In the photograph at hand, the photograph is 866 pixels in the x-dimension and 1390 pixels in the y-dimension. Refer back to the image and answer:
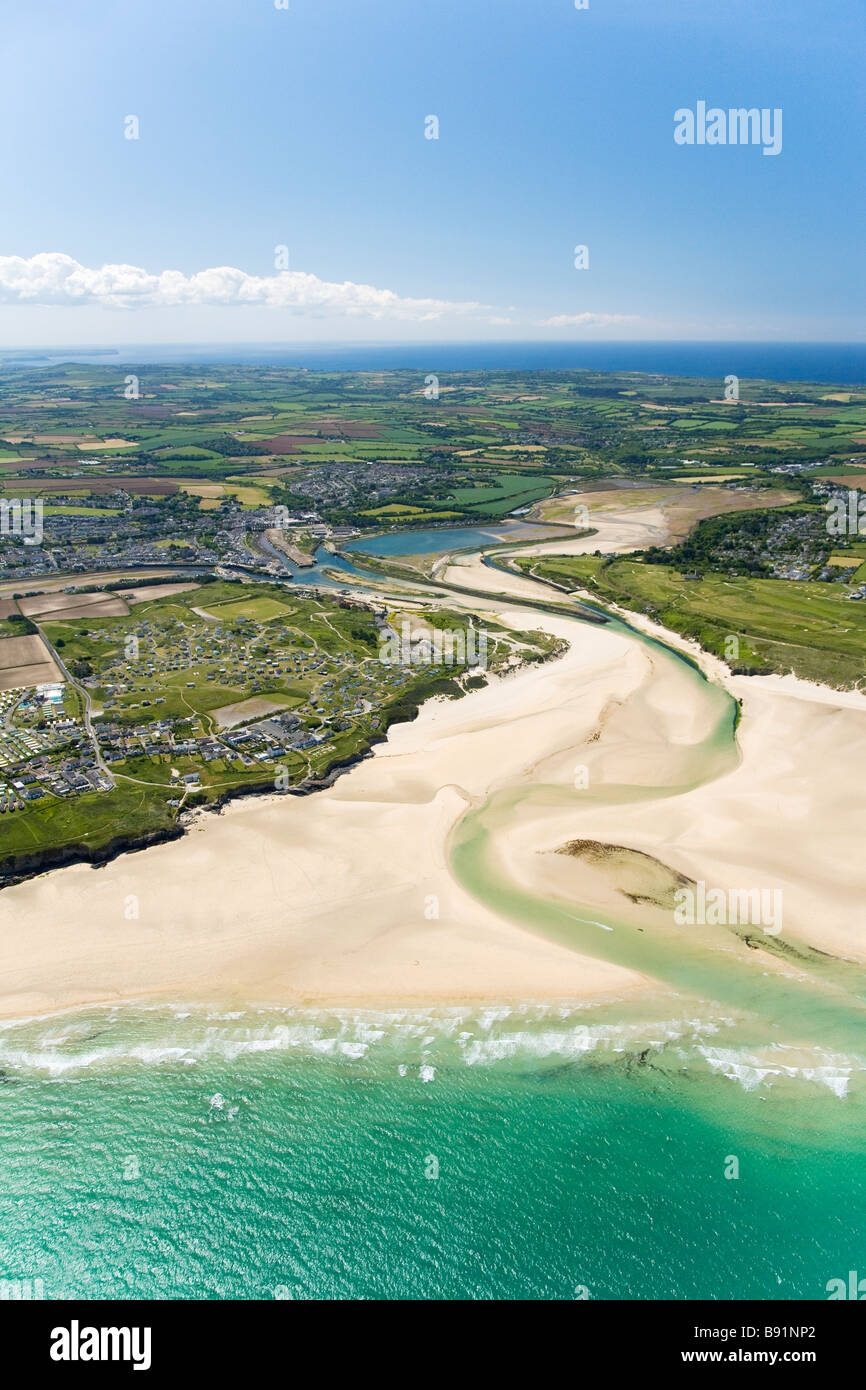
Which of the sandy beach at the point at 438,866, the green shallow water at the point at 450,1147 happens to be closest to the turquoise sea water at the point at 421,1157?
the green shallow water at the point at 450,1147

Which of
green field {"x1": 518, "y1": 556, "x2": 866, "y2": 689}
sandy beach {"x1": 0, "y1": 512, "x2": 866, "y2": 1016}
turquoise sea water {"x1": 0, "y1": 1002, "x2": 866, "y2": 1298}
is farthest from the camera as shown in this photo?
green field {"x1": 518, "y1": 556, "x2": 866, "y2": 689}

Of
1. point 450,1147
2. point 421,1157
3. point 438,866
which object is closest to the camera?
point 421,1157

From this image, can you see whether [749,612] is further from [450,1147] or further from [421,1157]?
[421,1157]

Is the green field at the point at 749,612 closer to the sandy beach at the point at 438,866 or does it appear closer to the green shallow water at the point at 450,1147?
the sandy beach at the point at 438,866

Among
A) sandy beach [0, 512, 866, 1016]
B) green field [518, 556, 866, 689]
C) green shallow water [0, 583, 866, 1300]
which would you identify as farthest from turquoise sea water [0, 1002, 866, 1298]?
green field [518, 556, 866, 689]

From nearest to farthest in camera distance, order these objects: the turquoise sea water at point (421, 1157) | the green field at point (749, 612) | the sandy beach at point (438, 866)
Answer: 1. the turquoise sea water at point (421, 1157)
2. the sandy beach at point (438, 866)
3. the green field at point (749, 612)

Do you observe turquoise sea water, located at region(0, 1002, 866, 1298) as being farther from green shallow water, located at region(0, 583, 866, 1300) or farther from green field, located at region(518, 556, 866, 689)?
green field, located at region(518, 556, 866, 689)

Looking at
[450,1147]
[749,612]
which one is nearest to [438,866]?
[450,1147]

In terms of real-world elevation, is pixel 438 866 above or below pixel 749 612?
below
